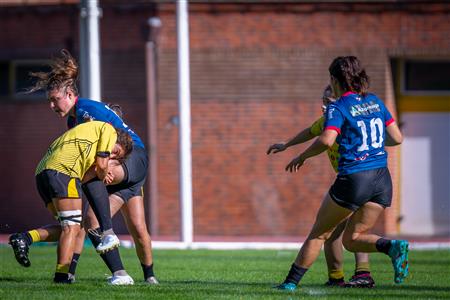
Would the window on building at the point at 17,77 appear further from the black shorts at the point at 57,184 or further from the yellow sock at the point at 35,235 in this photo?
the black shorts at the point at 57,184

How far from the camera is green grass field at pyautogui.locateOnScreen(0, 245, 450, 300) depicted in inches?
321

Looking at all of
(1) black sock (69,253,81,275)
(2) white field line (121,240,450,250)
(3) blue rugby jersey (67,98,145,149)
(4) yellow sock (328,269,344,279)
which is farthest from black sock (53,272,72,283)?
(2) white field line (121,240,450,250)

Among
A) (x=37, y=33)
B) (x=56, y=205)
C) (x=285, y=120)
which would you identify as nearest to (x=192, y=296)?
(x=56, y=205)

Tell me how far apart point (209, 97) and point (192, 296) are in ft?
40.4

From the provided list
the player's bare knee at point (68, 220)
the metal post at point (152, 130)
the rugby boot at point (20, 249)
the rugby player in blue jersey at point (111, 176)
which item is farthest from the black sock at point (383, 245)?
the metal post at point (152, 130)

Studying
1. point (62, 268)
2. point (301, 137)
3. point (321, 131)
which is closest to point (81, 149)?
point (62, 268)

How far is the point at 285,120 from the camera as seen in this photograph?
2006 cm

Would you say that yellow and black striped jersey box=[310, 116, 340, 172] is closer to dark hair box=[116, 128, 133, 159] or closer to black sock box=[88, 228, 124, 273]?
dark hair box=[116, 128, 133, 159]

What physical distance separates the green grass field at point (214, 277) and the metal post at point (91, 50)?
2393 mm

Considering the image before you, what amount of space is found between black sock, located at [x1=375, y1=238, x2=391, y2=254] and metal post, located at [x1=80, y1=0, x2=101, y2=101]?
26.0 ft

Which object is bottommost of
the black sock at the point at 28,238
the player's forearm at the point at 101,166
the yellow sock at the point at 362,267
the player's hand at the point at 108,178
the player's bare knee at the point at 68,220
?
the yellow sock at the point at 362,267

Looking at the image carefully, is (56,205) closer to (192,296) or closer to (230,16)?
(192,296)

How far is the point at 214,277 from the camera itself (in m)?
10.3

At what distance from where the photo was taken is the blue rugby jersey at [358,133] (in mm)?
8219
